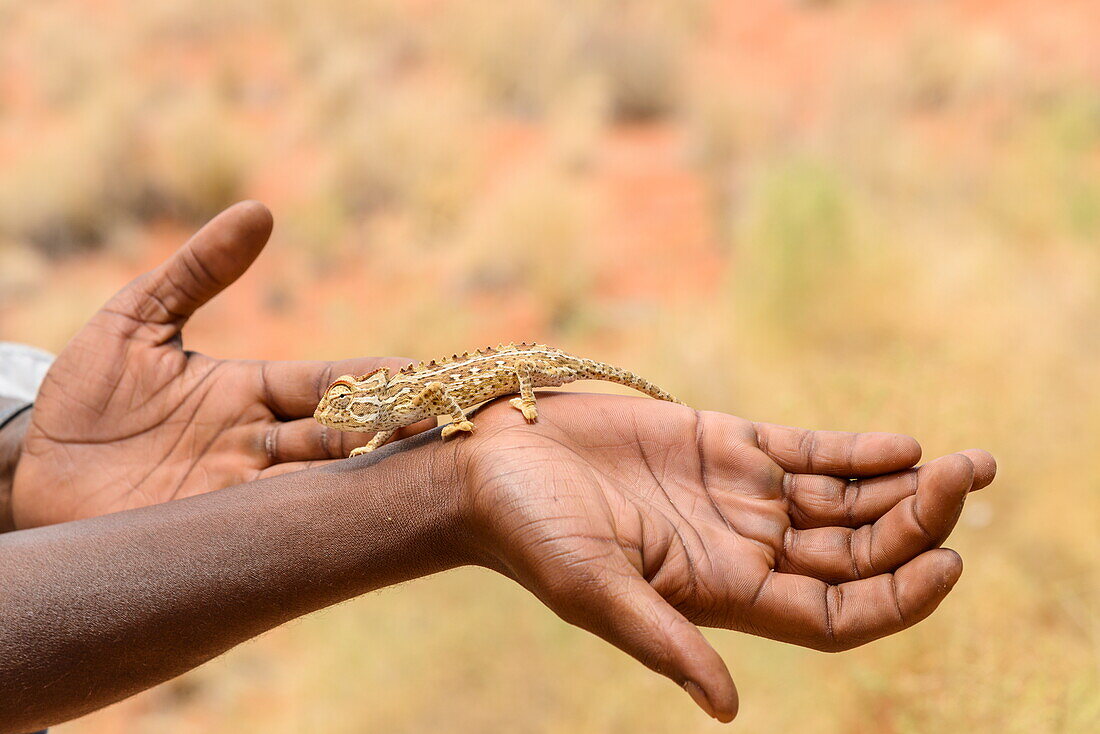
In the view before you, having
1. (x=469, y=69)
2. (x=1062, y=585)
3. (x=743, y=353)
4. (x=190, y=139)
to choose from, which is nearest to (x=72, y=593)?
(x=1062, y=585)

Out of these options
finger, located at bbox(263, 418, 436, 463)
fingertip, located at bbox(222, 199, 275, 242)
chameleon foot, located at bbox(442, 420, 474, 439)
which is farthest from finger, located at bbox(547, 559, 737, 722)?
fingertip, located at bbox(222, 199, 275, 242)

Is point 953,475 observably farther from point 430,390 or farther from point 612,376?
point 430,390

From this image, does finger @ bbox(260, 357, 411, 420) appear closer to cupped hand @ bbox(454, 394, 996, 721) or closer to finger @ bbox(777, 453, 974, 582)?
cupped hand @ bbox(454, 394, 996, 721)

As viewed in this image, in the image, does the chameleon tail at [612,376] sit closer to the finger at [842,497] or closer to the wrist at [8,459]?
the finger at [842,497]

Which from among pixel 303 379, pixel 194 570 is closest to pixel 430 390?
pixel 303 379

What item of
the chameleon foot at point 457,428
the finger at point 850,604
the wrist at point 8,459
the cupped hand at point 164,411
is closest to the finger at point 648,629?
the finger at point 850,604
